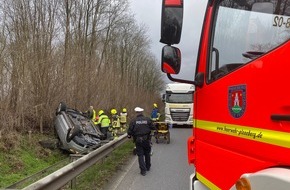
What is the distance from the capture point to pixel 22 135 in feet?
44.7

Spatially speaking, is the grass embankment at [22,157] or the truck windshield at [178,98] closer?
the grass embankment at [22,157]

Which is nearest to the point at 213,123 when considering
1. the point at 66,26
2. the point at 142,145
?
the point at 142,145

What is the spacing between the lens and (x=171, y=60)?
3629mm

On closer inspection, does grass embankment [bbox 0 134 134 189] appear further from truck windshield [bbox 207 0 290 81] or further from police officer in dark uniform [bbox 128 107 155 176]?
truck windshield [bbox 207 0 290 81]

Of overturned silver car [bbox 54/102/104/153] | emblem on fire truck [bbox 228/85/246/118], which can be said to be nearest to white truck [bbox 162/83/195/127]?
overturned silver car [bbox 54/102/104/153]

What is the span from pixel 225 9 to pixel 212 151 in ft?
4.10

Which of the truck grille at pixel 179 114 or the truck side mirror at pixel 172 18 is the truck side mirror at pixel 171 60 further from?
the truck grille at pixel 179 114

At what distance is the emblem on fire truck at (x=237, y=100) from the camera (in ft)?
9.11

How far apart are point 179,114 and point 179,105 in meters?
0.68

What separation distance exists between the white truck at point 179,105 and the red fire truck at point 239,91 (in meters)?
25.1

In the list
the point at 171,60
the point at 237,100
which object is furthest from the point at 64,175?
the point at 237,100

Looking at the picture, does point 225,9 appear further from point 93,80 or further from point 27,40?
point 93,80

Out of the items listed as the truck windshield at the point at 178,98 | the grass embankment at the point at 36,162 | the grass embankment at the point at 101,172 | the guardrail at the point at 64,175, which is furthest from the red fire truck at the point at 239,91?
the truck windshield at the point at 178,98

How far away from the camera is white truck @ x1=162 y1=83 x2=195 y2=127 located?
29141mm
